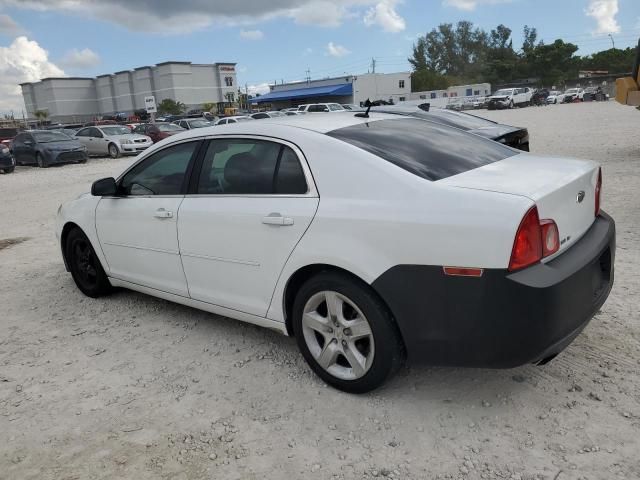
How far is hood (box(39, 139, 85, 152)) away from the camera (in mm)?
21248

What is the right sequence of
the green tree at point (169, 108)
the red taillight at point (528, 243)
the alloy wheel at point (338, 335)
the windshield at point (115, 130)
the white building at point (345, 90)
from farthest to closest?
the green tree at point (169, 108)
the white building at point (345, 90)
the windshield at point (115, 130)
the alloy wheel at point (338, 335)
the red taillight at point (528, 243)

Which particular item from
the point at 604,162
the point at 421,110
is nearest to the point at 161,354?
the point at 421,110

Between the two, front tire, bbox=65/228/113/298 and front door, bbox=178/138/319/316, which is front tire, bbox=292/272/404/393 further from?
front tire, bbox=65/228/113/298

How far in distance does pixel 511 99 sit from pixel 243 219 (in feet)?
182

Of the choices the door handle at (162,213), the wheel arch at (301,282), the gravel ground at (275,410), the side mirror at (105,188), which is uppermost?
the side mirror at (105,188)

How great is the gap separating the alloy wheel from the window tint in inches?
59.7

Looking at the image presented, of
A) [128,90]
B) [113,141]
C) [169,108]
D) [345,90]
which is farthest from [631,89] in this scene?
[128,90]

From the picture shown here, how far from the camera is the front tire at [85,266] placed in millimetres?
4977

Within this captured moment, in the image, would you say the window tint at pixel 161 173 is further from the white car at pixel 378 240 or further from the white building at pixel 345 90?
the white building at pixel 345 90

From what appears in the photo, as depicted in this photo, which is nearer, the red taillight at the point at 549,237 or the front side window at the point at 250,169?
the red taillight at the point at 549,237

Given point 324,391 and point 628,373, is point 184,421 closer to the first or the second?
point 324,391

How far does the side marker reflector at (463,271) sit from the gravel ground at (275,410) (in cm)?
86

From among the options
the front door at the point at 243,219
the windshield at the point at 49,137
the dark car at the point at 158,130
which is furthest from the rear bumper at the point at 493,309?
the dark car at the point at 158,130

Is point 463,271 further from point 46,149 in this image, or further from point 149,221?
point 46,149
